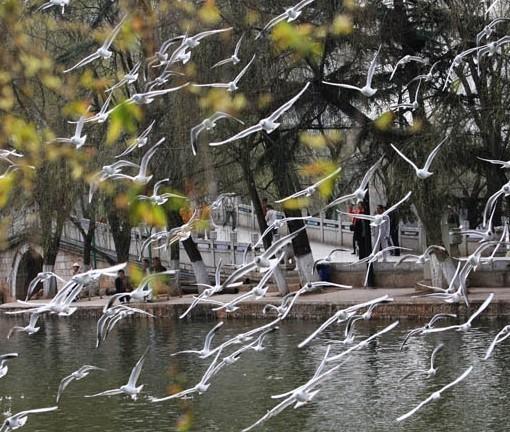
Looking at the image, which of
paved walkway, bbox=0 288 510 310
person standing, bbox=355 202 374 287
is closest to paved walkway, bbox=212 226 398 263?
person standing, bbox=355 202 374 287

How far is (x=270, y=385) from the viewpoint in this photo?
1303 cm

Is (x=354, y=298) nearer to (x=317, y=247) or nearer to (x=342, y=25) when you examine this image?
(x=342, y=25)

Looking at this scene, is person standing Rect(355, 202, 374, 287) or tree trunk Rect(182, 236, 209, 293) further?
tree trunk Rect(182, 236, 209, 293)

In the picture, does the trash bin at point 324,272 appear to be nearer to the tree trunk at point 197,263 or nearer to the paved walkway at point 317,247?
the paved walkway at point 317,247

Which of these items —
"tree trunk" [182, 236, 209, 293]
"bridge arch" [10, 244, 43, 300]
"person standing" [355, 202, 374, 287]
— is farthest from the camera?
"bridge arch" [10, 244, 43, 300]

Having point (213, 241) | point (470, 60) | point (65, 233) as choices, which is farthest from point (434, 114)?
point (65, 233)

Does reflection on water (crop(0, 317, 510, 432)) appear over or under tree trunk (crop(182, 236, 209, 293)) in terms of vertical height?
under

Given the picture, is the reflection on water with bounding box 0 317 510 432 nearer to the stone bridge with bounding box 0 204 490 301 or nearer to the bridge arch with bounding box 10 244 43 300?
the stone bridge with bounding box 0 204 490 301

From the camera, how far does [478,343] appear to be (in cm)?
1524

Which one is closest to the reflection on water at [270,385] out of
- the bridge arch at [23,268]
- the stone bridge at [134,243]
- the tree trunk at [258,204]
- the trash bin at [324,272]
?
Result: the tree trunk at [258,204]

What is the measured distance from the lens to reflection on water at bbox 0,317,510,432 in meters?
10.9

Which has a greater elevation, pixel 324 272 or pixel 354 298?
pixel 324 272

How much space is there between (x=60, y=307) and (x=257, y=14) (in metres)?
11.3

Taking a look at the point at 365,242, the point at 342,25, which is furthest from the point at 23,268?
the point at 342,25
